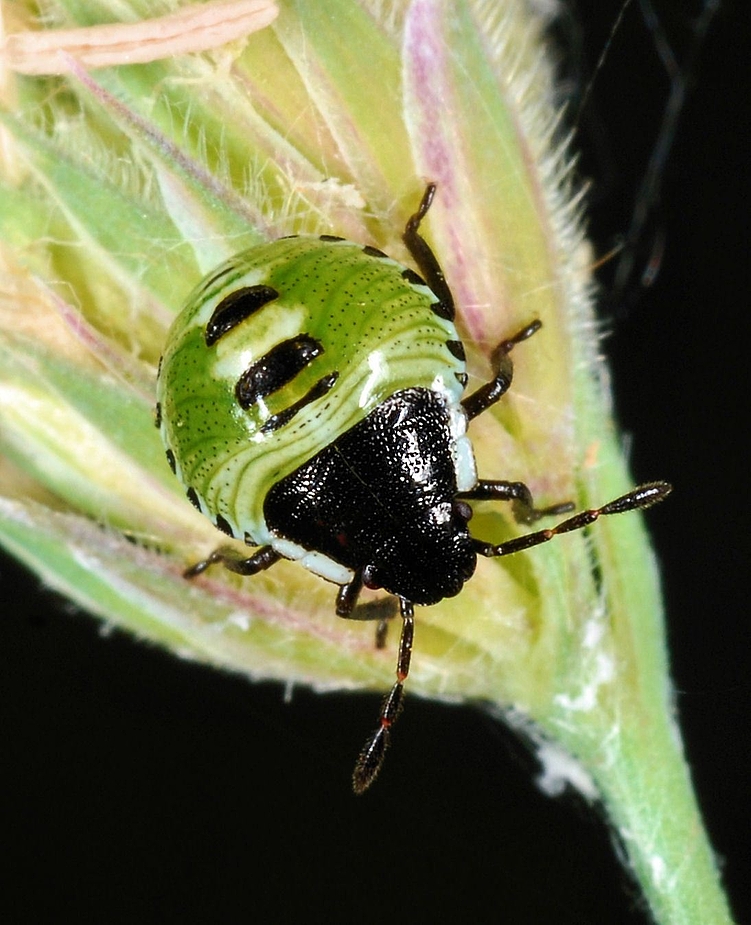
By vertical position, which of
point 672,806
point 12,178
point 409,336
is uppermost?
point 12,178

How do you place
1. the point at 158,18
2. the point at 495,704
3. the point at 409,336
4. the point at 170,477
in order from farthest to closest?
the point at 495,704
the point at 170,477
the point at 409,336
the point at 158,18

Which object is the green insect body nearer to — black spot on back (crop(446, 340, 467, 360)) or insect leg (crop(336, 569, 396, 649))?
black spot on back (crop(446, 340, 467, 360))

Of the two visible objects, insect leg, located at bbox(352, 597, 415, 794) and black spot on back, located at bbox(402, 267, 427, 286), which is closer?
black spot on back, located at bbox(402, 267, 427, 286)

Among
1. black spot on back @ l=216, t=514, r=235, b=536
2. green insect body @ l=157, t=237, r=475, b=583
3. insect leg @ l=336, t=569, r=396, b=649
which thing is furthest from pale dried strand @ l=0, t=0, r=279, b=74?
insect leg @ l=336, t=569, r=396, b=649

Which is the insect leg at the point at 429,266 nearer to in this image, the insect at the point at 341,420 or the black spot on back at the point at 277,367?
the insect at the point at 341,420

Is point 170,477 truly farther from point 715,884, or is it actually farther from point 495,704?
point 715,884

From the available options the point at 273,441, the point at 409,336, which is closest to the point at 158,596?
the point at 273,441

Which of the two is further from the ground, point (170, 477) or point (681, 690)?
point (170, 477)
